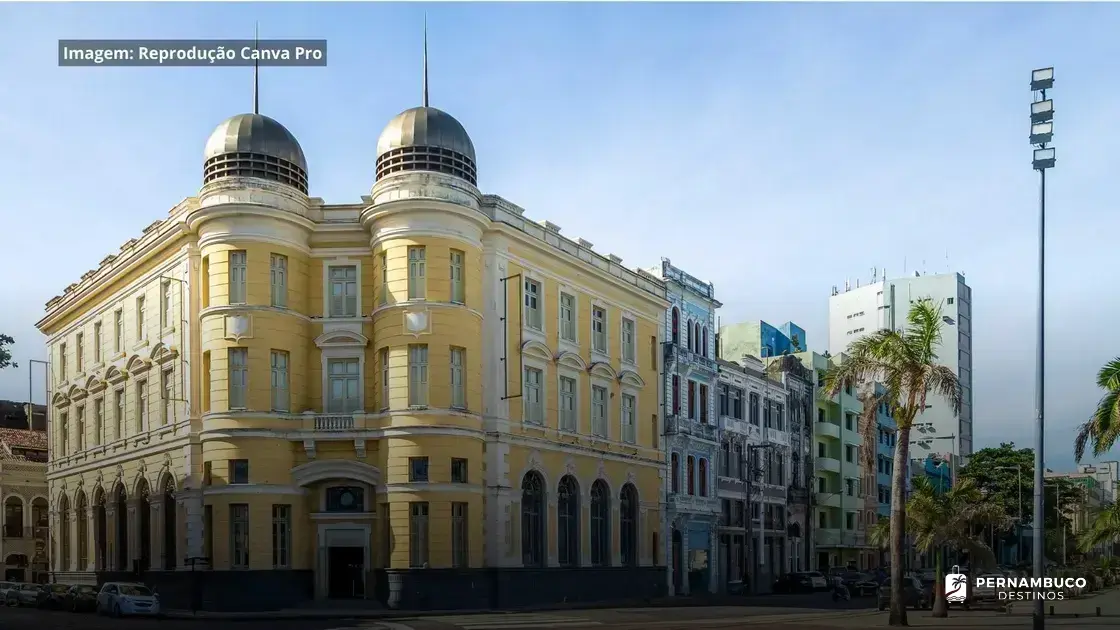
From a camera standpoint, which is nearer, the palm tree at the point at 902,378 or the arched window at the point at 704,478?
the palm tree at the point at 902,378

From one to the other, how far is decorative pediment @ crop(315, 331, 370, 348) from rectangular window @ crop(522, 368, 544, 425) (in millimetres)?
7240

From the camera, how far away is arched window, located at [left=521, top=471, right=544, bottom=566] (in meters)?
47.9

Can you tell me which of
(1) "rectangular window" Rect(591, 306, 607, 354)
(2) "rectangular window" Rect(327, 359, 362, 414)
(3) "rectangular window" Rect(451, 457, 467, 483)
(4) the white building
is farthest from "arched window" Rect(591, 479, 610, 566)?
(4) the white building

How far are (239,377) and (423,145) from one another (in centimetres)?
1099

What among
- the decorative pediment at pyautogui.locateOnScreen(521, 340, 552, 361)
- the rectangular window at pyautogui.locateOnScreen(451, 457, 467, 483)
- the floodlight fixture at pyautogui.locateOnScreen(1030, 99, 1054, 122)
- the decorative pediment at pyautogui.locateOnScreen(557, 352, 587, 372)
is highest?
the floodlight fixture at pyautogui.locateOnScreen(1030, 99, 1054, 122)

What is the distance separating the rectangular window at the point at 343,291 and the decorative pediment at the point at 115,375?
497 inches

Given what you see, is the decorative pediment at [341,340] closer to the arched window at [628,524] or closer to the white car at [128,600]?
the white car at [128,600]

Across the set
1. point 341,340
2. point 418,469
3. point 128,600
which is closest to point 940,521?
point 418,469

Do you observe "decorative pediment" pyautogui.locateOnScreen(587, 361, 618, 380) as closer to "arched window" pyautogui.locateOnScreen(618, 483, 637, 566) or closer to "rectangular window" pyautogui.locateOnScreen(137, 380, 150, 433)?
"arched window" pyautogui.locateOnScreen(618, 483, 637, 566)

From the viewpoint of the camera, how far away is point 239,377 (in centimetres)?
4372

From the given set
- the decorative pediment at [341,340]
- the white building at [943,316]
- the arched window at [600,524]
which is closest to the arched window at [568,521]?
the arched window at [600,524]

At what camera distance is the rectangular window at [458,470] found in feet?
143

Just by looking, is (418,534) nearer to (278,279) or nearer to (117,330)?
(278,279)

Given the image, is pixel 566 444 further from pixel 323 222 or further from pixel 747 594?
pixel 747 594
